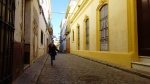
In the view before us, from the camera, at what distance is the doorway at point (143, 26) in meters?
8.40

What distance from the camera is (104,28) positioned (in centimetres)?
1355

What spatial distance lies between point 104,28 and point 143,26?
499cm

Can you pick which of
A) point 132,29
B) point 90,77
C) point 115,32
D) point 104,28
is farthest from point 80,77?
point 104,28

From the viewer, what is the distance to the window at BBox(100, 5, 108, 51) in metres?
13.2

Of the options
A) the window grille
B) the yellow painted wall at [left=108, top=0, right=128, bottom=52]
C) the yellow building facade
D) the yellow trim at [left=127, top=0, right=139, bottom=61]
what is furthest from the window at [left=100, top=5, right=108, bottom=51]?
the window grille

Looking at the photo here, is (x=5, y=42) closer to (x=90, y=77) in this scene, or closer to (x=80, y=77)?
(x=80, y=77)

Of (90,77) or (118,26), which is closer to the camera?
(90,77)

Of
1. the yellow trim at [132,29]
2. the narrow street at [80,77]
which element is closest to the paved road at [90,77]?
the narrow street at [80,77]

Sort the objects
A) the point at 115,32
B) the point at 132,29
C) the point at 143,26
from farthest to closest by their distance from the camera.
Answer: the point at 115,32
the point at 132,29
the point at 143,26

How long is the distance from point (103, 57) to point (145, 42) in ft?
15.6

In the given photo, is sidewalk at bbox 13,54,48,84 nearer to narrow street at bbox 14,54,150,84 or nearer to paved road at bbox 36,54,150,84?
narrow street at bbox 14,54,150,84

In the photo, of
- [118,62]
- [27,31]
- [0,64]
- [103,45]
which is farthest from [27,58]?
[103,45]

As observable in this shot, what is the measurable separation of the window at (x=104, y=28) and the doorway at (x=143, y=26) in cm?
419

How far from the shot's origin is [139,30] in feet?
29.5
